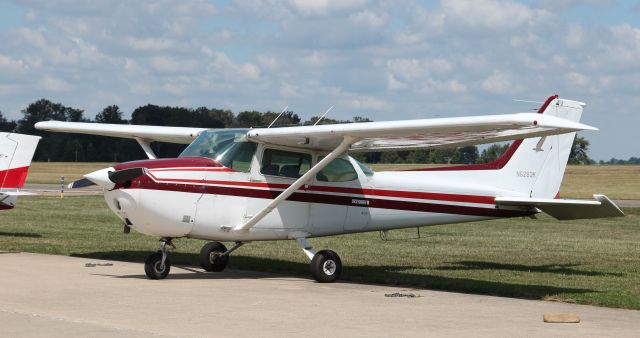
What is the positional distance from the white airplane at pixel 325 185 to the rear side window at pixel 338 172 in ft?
0.05

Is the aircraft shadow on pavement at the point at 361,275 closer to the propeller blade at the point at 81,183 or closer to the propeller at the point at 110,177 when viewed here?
the propeller blade at the point at 81,183

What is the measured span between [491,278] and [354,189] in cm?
236

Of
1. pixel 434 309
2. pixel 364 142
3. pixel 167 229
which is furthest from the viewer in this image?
pixel 364 142

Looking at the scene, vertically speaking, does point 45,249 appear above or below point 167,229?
below

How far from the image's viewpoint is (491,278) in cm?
1396

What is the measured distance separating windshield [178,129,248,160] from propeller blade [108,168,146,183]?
1.25m

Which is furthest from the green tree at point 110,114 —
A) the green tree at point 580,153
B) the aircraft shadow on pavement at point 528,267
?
the aircraft shadow on pavement at point 528,267

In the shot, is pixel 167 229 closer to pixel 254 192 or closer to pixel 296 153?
pixel 254 192

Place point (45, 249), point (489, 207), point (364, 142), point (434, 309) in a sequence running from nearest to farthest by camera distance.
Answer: point (434, 309), point (364, 142), point (489, 207), point (45, 249)

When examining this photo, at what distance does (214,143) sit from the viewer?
13.3 meters

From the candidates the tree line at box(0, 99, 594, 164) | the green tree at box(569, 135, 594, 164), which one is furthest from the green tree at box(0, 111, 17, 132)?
the green tree at box(569, 135, 594, 164)

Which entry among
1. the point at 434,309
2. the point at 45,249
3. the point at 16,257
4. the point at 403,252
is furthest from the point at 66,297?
the point at 403,252

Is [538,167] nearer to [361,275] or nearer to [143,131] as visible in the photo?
[361,275]

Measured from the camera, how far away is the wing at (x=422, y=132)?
10.7m
